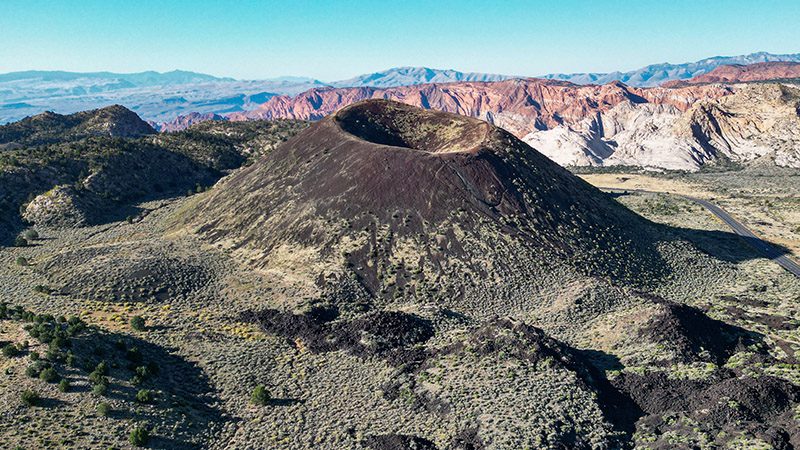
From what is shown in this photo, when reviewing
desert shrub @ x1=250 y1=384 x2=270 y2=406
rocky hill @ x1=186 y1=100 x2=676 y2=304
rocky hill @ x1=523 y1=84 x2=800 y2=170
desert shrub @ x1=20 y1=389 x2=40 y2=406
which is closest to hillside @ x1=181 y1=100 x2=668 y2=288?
rocky hill @ x1=186 y1=100 x2=676 y2=304

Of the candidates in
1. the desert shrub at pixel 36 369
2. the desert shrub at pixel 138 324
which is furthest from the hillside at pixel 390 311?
the desert shrub at pixel 36 369

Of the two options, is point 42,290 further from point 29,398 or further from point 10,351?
point 29,398

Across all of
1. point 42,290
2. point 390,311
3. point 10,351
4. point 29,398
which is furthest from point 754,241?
point 42,290

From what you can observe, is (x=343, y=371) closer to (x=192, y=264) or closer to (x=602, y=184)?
(x=192, y=264)

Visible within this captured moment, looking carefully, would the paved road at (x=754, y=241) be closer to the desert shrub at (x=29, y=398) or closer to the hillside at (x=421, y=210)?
the hillside at (x=421, y=210)

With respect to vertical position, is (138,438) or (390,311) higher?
(390,311)

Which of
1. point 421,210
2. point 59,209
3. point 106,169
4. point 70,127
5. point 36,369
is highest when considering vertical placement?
point 70,127

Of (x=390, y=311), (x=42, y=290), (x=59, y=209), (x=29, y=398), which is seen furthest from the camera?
(x=59, y=209)
